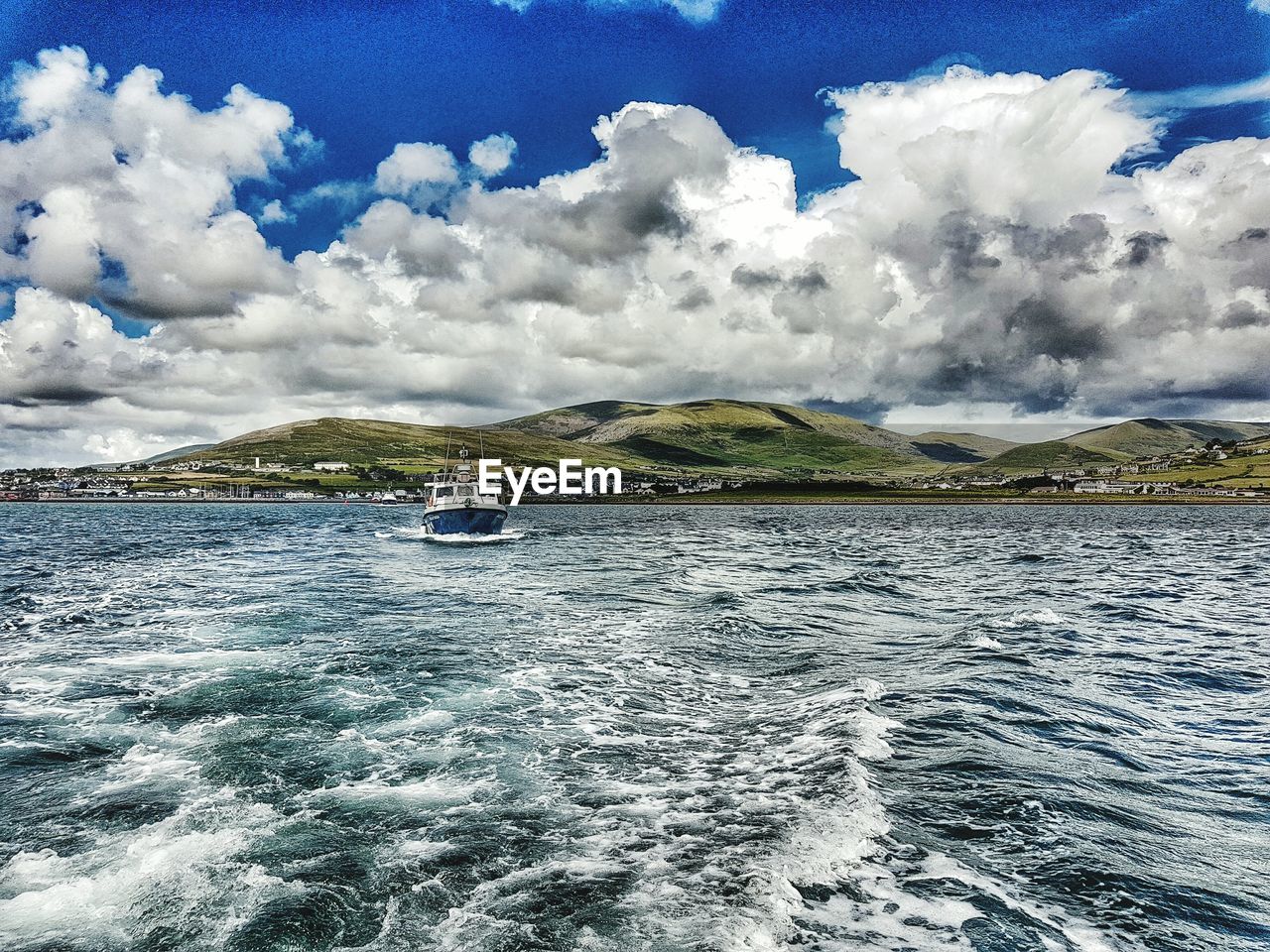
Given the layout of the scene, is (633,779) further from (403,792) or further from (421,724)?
(421,724)

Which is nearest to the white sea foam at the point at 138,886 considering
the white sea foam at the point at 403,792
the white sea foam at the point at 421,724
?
the white sea foam at the point at 403,792

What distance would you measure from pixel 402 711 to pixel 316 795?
5517 mm

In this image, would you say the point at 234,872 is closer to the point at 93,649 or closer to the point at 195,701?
the point at 195,701

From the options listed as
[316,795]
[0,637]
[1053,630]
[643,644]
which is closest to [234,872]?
[316,795]

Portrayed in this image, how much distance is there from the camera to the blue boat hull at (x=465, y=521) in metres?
93.1

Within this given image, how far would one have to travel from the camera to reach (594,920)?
9172mm

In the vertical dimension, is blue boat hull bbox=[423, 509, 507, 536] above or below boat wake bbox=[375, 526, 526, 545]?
above

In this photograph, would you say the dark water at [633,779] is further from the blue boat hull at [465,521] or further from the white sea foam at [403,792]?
the blue boat hull at [465,521]

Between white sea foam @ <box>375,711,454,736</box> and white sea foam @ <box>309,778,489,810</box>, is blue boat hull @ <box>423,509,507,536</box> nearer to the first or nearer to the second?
white sea foam @ <box>375,711,454,736</box>

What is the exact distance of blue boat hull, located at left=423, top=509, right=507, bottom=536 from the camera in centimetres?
9312

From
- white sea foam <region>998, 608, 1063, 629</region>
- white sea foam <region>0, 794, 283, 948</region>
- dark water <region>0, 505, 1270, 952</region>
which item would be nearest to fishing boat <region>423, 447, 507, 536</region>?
dark water <region>0, 505, 1270, 952</region>

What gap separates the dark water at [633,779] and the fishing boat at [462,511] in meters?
58.5

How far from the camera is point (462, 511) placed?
303 ft

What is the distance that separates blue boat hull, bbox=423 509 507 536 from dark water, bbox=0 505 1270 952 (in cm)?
5841
